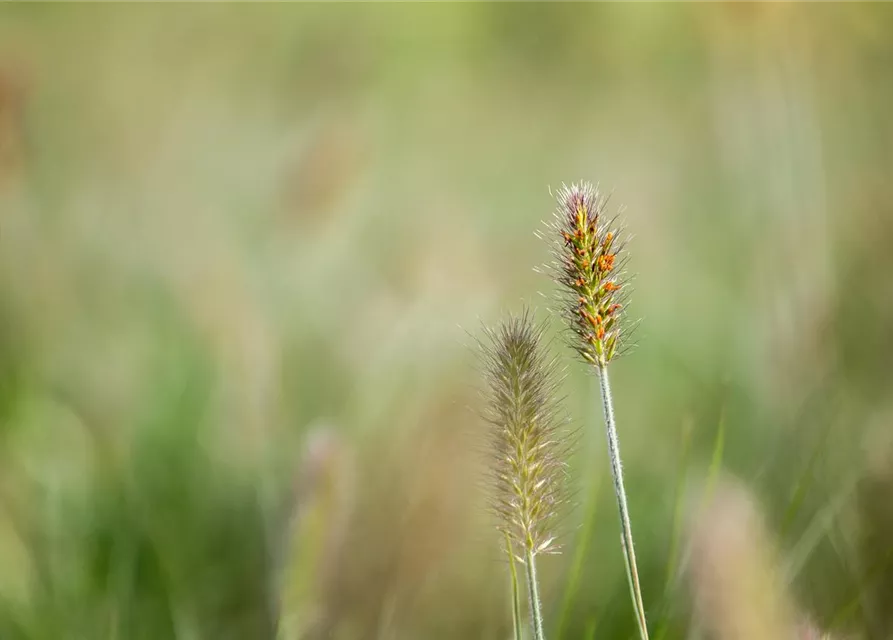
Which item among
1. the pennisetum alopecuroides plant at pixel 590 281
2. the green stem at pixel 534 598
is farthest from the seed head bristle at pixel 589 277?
the green stem at pixel 534 598

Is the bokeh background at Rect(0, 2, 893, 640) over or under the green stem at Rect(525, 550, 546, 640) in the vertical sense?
over

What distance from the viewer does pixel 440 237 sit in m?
1.35

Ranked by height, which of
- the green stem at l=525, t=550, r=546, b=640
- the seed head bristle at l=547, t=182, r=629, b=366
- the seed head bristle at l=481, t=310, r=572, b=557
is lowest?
the green stem at l=525, t=550, r=546, b=640

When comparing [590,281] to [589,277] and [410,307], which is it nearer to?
[589,277]

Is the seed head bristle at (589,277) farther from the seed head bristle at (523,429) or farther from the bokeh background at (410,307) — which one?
the bokeh background at (410,307)

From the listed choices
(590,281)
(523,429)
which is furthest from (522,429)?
(590,281)

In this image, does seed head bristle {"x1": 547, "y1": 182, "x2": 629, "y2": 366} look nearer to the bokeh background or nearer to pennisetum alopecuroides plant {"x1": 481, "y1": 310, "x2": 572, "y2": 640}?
pennisetum alopecuroides plant {"x1": 481, "y1": 310, "x2": 572, "y2": 640}

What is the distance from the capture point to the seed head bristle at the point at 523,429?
19.6 inches

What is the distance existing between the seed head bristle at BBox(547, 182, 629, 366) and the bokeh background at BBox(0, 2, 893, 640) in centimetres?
14

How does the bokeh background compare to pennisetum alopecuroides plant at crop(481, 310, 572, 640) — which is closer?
pennisetum alopecuroides plant at crop(481, 310, 572, 640)

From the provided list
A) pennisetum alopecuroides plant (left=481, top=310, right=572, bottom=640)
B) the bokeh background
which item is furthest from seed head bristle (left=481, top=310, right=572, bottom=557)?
the bokeh background

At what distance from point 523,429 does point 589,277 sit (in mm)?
120

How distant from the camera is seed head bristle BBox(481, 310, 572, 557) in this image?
0.50 meters

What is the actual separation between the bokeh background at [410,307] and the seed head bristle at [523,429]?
0.11 m
